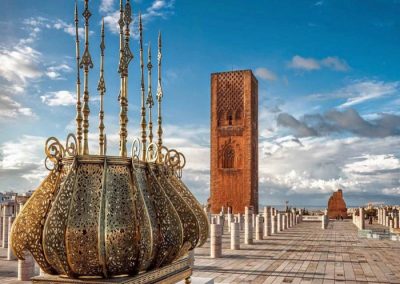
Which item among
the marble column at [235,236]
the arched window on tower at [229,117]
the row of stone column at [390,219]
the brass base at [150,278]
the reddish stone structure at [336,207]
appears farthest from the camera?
the reddish stone structure at [336,207]

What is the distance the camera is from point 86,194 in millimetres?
3160

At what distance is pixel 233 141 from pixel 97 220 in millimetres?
34094

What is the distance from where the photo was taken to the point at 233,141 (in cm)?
3694

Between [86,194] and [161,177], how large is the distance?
108 cm

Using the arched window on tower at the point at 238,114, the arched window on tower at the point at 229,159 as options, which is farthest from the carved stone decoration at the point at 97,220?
the arched window on tower at the point at 238,114

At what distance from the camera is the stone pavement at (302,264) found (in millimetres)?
8422

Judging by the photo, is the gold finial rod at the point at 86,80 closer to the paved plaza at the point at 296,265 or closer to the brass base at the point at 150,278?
the brass base at the point at 150,278

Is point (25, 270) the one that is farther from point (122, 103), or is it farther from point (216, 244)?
point (122, 103)

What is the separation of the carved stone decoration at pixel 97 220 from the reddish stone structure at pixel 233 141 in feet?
107

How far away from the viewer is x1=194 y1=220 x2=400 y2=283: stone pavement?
8422 mm

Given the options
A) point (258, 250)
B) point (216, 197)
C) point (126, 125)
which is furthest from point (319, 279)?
point (216, 197)

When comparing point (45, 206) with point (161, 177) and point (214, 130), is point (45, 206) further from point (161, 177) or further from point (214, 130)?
point (214, 130)

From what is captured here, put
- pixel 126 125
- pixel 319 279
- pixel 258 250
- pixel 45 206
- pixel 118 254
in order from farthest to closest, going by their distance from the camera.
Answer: pixel 258 250, pixel 319 279, pixel 126 125, pixel 45 206, pixel 118 254

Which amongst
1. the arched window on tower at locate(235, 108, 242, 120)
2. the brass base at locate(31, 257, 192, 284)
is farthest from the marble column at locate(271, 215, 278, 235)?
the arched window on tower at locate(235, 108, 242, 120)
